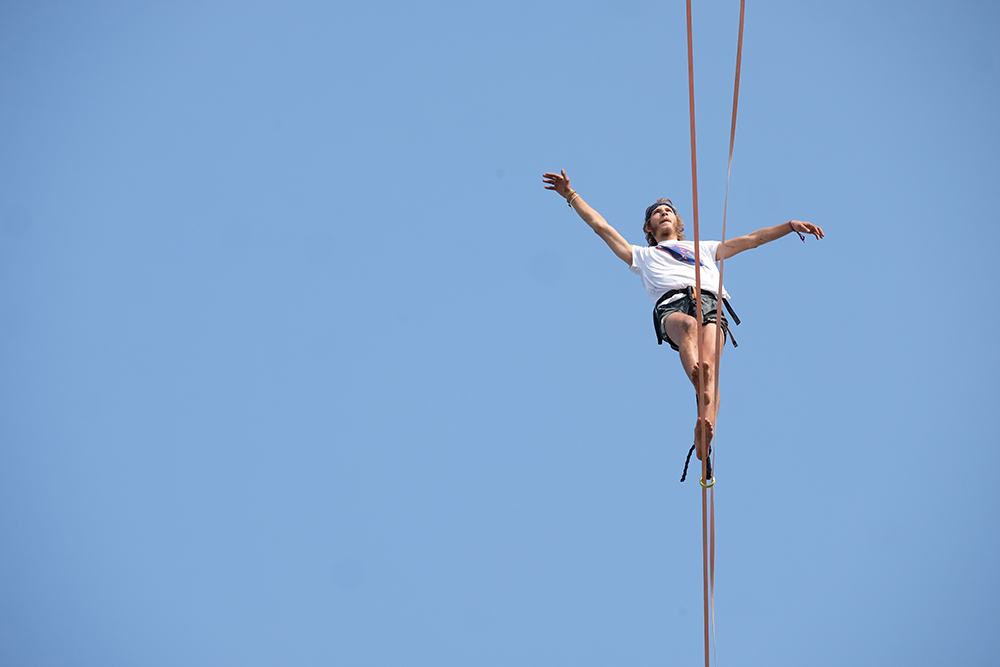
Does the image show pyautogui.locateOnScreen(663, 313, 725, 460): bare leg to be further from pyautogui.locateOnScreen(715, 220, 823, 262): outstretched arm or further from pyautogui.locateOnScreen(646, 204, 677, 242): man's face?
pyautogui.locateOnScreen(646, 204, 677, 242): man's face

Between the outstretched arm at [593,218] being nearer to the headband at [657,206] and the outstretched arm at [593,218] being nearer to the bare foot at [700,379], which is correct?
the headband at [657,206]

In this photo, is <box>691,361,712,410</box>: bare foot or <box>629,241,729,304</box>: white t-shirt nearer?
<box>691,361,712,410</box>: bare foot

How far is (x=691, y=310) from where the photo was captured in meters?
5.82

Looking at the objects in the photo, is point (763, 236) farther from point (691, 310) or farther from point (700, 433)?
point (700, 433)

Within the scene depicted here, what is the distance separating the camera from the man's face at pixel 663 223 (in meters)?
6.61

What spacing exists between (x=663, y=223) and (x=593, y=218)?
51 centimetres

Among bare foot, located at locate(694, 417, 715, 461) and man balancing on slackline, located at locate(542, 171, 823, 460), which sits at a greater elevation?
man balancing on slackline, located at locate(542, 171, 823, 460)

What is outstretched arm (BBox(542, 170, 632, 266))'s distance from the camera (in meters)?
6.48

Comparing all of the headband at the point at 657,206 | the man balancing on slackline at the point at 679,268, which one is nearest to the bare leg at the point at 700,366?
the man balancing on slackline at the point at 679,268

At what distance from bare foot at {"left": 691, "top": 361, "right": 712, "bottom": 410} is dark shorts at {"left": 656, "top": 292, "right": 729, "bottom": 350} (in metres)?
0.46

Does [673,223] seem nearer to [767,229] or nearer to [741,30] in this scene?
[767,229]

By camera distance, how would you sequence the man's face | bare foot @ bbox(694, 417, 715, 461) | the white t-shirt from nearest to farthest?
bare foot @ bbox(694, 417, 715, 461), the white t-shirt, the man's face

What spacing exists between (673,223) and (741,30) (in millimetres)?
1634

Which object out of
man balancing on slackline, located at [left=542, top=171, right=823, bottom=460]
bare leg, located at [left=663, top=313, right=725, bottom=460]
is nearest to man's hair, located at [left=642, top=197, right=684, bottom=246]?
man balancing on slackline, located at [left=542, top=171, right=823, bottom=460]
